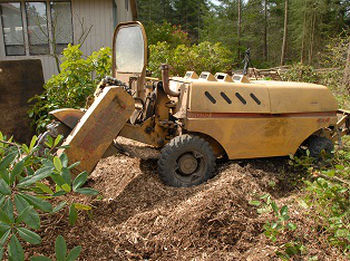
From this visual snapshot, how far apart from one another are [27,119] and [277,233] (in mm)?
5264

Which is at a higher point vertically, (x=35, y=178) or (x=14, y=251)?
(x=35, y=178)

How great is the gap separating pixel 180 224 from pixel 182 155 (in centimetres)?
125

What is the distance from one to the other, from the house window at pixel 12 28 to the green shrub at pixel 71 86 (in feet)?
20.5

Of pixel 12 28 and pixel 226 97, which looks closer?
pixel 226 97

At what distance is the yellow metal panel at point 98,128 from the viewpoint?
12.4ft

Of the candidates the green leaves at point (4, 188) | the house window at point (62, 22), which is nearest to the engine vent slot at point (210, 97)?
the green leaves at point (4, 188)

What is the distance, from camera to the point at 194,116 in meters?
4.39

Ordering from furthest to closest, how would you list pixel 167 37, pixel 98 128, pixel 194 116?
pixel 167 37, pixel 194 116, pixel 98 128

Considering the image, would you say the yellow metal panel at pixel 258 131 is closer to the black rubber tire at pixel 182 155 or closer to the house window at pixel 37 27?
the black rubber tire at pixel 182 155

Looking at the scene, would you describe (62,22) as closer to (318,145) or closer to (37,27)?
(37,27)

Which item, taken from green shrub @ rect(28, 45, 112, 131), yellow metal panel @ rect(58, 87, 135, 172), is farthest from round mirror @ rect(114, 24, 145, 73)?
green shrub @ rect(28, 45, 112, 131)

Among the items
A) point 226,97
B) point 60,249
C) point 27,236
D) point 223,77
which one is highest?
point 223,77

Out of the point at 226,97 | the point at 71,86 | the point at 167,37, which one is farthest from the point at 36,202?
the point at 167,37

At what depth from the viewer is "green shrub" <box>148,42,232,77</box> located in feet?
34.4
